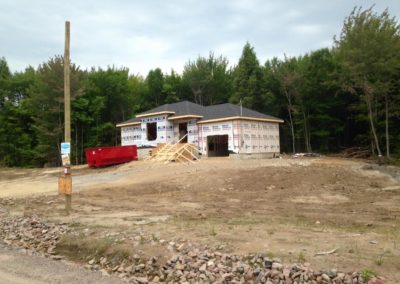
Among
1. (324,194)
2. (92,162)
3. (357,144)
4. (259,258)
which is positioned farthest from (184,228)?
(357,144)

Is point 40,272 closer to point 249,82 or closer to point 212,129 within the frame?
point 212,129

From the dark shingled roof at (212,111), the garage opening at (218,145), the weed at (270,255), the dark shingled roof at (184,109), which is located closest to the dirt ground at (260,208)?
the weed at (270,255)

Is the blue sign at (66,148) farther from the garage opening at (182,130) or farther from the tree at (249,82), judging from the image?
the tree at (249,82)

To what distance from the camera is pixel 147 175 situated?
22453mm

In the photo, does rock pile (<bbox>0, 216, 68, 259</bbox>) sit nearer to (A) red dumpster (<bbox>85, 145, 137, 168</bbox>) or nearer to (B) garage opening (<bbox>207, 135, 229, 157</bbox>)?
(A) red dumpster (<bbox>85, 145, 137, 168</bbox>)

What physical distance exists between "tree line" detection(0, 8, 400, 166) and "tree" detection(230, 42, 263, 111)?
107 mm

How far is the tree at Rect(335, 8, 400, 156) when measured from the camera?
2942 cm

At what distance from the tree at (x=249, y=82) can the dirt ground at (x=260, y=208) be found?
20660 millimetres

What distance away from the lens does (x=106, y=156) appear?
30.3 m

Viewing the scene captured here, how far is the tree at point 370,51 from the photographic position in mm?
29422

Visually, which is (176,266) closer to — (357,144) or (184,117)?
(184,117)

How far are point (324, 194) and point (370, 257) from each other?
956cm

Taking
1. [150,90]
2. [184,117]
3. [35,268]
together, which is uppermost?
[150,90]

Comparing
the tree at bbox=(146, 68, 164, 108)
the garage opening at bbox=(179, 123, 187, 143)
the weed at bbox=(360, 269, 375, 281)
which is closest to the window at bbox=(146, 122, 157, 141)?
the garage opening at bbox=(179, 123, 187, 143)
